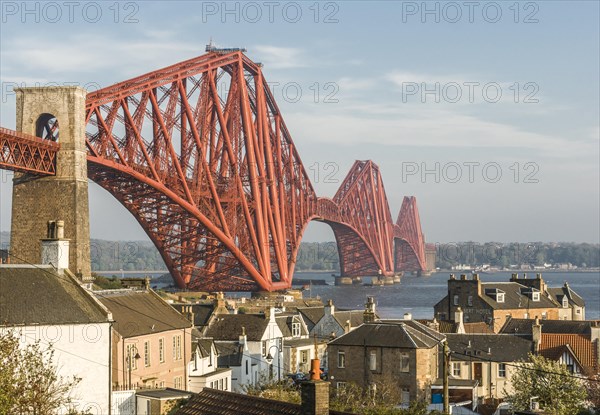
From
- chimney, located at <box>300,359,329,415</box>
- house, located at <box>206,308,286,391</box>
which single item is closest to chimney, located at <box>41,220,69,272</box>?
house, located at <box>206,308,286,391</box>

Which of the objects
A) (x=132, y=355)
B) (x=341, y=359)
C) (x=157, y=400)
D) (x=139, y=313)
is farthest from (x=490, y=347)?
(x=157, y=400)

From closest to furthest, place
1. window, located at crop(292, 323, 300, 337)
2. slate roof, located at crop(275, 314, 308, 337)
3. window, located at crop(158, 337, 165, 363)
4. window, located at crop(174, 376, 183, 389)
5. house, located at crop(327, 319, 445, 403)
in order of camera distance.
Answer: window, located at crop(158, 337, 165, 363), window, located at crop(174, 376, 183, 389), house, located at crop(327, 319, 445, 403), slate roof, located at crop(275, 314, 308, 337), window, located at crop(292, 323, 300, 337)

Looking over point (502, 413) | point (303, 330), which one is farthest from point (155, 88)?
point (502, 413)

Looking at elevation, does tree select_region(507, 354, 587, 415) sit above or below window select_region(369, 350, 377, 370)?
below

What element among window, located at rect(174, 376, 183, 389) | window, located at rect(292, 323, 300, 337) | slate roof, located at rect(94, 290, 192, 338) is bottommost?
window, located at rect(174, 376, 183, 389)

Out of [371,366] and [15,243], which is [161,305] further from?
[15,243]

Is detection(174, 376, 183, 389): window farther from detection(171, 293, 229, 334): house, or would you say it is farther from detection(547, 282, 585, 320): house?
detection(547, 282, 585, 320): house

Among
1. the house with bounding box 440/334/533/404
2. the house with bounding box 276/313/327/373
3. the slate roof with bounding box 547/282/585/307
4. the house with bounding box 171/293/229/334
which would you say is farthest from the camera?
the slate roof with bounding box 547/282/585/307

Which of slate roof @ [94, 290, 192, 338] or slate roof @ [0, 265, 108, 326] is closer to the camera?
slate roof @ [0, 265, 108, 326]

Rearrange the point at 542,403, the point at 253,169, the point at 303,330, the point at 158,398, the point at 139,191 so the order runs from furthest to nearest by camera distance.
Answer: the point at 253,169 < the point at 139,191 < the point at 303,330 < the point at 542,403 < the point at 158,398
